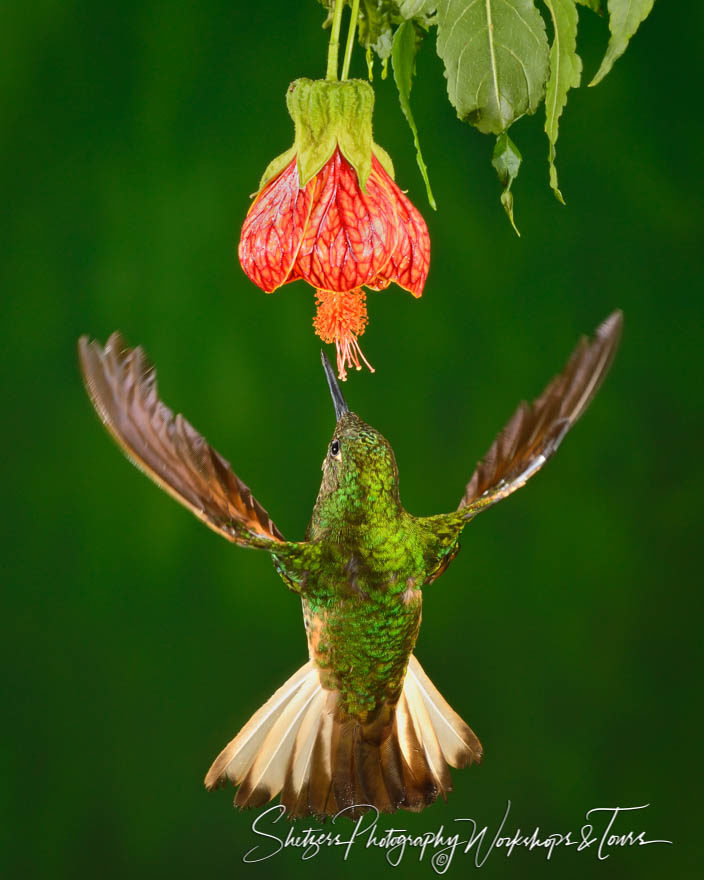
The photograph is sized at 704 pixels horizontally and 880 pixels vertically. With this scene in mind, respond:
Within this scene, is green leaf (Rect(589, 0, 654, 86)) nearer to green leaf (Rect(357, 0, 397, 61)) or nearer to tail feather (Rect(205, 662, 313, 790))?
green leaf (Rect(357, 0, 397, 61))

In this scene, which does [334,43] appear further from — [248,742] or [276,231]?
[248,742]

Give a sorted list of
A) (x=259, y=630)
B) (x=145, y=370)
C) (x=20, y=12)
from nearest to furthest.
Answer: (x=145, y=370), (x=20, y=12), (x=259, y=630)

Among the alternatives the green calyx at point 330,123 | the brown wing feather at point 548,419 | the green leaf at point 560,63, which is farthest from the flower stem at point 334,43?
the brown wing feather at point 548,419

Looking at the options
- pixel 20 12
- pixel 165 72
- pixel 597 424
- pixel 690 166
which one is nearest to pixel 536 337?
pixel 597 424

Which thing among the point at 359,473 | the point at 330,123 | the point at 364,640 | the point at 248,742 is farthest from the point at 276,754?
the point at 330,123

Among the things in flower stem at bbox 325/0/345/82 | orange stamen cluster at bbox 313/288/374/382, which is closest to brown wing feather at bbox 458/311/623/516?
orange stamen cluster at bbox 313/288/374/382

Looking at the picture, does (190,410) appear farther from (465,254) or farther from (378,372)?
(465,254)

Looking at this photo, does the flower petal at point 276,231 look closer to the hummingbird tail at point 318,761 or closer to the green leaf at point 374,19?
the green leaf at point 374,19
